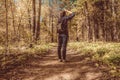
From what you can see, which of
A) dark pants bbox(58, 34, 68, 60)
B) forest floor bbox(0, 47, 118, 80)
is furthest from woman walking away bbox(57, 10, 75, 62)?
forest floor bbox(0, 47, 118, 80)

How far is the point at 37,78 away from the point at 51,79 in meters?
0.61

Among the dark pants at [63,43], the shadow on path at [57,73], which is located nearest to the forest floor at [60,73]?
the shadow on path at [57,73]

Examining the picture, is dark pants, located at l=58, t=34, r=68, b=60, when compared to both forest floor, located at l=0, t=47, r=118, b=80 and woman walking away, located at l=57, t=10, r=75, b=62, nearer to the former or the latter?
woman walking away, located at l=57, t=10, r=75, b=62

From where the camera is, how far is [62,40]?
1168 centimetres

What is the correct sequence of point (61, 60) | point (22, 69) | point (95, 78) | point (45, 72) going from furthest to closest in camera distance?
point (61, 60) < point (22, 69) < point (45, 72) < point (95, 78)

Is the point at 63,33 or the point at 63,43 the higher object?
the point at 63,33

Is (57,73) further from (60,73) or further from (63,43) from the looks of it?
(63,43)

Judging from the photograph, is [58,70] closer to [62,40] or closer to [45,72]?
[45,72]

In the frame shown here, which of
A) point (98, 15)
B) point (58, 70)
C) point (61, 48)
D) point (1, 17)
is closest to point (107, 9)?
point (98, 15)

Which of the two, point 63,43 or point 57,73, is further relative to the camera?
point 63,43

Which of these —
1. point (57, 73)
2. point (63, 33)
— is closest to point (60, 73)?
point (57, 73)

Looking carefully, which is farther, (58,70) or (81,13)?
(81,13)

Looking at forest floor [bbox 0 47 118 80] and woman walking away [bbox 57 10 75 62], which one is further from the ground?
woman walking away [bbox 57 10 75 62]

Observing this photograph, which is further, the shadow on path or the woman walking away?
the woman walking away
